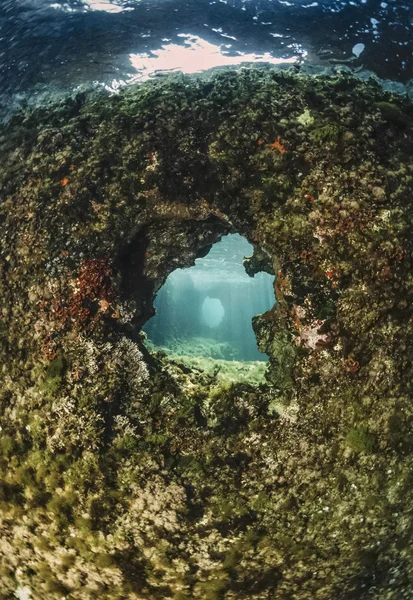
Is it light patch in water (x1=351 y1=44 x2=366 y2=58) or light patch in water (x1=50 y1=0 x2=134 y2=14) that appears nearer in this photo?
light patch in water (x1=351 y1=44 x2=366 y2=58)

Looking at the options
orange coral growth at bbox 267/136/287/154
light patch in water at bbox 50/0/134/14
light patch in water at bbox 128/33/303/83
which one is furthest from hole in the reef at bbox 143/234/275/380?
light patch in water at bbox 50/0/134/14

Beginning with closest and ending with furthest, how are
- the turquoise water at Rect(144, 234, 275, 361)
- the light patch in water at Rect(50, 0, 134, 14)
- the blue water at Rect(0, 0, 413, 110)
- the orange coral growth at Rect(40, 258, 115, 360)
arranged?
the orange coral growth at Rect(40, 258, 115, 360)
the blue water at Rect(0, 0, 413, 110)
the light patch in water at Rect(50, 0, 134, 14)
the turquoise water at Rect(144, 234, 275, 361)

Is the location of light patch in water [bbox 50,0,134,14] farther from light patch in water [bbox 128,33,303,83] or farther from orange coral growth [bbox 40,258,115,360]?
orange coral growth [bbox 40,258,115,360]

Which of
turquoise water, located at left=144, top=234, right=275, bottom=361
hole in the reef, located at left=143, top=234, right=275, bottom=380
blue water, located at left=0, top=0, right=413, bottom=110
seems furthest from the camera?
turquoise water, located at left=144, top=234, right=275, bottom=361

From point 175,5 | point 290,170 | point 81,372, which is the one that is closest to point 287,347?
point 290,170

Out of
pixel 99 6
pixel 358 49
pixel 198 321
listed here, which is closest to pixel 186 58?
pixel 99 6

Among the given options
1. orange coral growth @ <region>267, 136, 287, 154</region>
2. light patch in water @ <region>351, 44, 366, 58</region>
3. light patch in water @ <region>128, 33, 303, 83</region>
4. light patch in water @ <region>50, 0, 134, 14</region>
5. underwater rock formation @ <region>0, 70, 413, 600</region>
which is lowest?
underwater rock formation @ <region>0, 70, 413, 600</region>

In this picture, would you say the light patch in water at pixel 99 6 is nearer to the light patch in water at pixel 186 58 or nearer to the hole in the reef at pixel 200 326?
the light patch in water at pixel 186 58

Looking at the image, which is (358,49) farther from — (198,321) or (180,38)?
(198,321)
